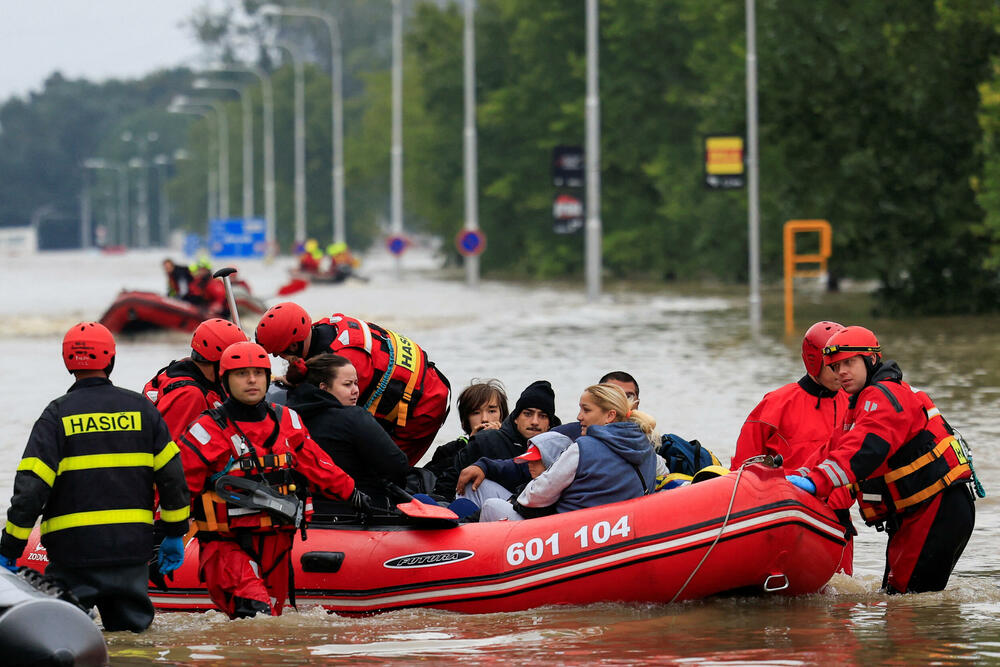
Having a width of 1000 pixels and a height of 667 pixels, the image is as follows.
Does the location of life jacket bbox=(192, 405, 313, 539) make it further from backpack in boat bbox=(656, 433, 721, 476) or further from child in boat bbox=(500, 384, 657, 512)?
backpack in boat bbox=(656, 433, 721, 476)

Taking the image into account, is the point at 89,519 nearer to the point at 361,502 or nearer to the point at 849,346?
the point at 361,502

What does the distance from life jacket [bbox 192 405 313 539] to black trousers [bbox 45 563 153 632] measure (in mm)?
390

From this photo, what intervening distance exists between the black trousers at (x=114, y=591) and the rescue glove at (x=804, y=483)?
3084 mm

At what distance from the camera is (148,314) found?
29625 millimetres

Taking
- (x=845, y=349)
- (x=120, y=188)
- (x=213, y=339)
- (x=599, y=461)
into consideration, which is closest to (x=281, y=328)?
(x=213, y=339)

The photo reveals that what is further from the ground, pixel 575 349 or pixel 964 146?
pixel 964 146

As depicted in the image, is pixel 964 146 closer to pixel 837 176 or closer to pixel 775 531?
pixel 837 176

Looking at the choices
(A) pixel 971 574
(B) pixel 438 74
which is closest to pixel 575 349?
(A) pixel 971 574

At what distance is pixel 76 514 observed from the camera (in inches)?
295

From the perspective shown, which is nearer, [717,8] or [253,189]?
[717,8]

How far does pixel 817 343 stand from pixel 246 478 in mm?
2886

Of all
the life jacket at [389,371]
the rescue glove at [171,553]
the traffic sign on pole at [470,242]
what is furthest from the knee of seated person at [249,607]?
the traffic sign on pole at [470,242]

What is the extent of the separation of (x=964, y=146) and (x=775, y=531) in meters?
25.3

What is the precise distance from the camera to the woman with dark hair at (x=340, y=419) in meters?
8.70
